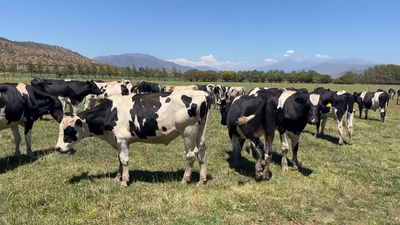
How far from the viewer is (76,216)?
191 inches

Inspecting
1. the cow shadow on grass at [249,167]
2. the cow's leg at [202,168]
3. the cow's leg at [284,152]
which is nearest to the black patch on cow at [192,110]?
the cow's leg at [202,168]

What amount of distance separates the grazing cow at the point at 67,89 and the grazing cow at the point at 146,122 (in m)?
8.87

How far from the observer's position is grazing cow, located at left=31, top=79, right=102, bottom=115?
14.8 metres

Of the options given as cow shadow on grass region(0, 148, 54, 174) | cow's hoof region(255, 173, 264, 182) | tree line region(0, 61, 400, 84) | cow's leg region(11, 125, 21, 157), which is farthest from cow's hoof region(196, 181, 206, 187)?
tree line region(0, 61, 400, 84)

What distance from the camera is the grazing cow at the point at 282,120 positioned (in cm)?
736

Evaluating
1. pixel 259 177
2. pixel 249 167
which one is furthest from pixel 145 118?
pixel 249 167

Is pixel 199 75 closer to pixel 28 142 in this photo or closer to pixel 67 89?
pixel 67 89

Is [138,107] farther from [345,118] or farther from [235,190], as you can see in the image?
[345,118]

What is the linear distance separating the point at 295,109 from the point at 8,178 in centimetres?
800

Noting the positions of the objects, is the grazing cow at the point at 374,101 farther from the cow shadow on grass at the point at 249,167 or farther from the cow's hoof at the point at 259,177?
the cow's hoof at the point at 259,177

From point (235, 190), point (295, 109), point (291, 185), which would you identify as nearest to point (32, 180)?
point (235, 190)

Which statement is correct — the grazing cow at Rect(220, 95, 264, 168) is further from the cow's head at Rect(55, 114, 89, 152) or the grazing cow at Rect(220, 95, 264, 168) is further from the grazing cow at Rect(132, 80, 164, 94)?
the grazing cow at Rect(132, 80, 164, 94)

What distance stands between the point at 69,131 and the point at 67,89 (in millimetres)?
9511

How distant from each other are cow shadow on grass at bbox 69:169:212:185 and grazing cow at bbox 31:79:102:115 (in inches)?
356
